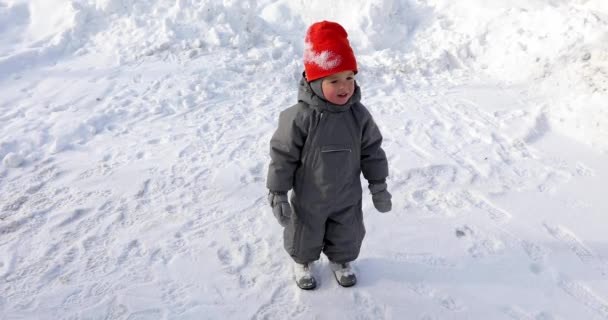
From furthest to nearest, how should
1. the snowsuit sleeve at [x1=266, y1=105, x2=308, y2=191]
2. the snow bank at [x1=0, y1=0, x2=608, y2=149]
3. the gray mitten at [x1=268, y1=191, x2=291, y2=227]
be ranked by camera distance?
the snow bank at [x1=0, y1=0, x2=608, y2=149]
the gray mitten at [x1=268, y1=191, x2=291, y2=227]
the snowsuit sleeve at [x1=266, y1=105, x2=308, y2=191]

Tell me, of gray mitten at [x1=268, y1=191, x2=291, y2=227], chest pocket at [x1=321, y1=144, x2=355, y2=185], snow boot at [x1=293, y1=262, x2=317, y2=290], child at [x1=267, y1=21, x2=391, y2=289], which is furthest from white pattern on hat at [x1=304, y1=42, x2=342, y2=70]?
snow boot at [x1=293, y1=262, x2=317, y2=290]

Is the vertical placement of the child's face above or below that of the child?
above

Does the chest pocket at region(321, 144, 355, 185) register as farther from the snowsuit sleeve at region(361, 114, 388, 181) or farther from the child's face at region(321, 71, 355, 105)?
the child's face at region(321, 71, 355, 105)

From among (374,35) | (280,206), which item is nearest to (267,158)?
(280,206)

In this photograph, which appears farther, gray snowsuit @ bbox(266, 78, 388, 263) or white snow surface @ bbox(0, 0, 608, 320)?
white snow surface @ bbox(0, 0, 608, 320)

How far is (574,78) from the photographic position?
4.55m

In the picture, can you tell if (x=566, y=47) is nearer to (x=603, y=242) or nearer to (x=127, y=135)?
(x=603, y=242)

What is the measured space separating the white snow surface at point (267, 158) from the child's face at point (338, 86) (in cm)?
112

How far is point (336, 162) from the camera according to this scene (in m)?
2.17

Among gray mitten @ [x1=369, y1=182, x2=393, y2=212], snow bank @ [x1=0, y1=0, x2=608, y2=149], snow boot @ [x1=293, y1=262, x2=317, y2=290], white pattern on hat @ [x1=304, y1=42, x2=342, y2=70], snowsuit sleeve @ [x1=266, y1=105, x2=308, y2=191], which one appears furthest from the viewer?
snow bank @ [x1=0, y1=0, x2=608, y2=149]

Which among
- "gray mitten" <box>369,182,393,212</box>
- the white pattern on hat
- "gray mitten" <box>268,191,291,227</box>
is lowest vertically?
"gray mitten" <box>369,182,393,212</box>

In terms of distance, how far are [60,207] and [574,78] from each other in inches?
187

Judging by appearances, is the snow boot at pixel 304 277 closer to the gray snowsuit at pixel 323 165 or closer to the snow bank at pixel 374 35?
the gray snowsuit at pixel 323 165

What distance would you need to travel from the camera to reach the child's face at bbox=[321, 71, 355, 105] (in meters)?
2.00
